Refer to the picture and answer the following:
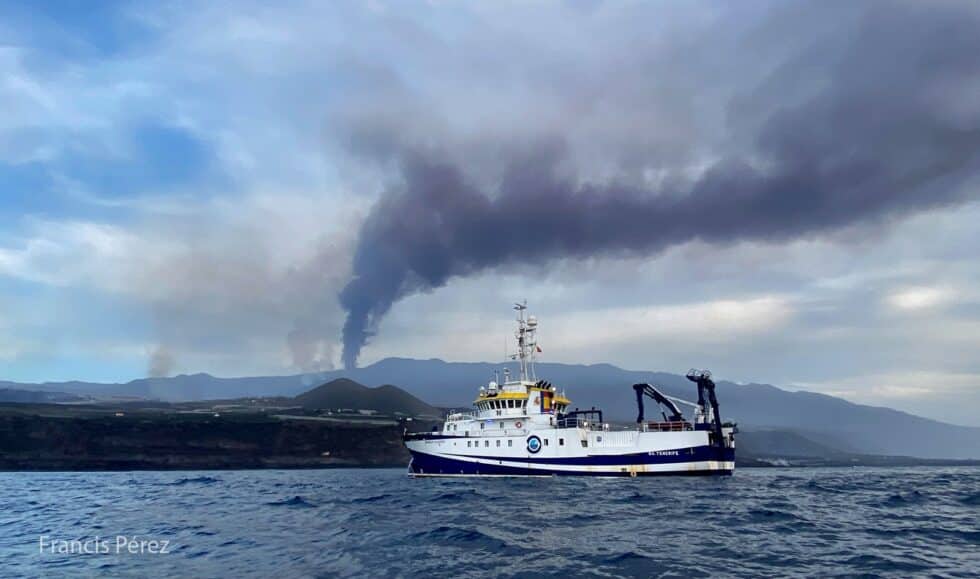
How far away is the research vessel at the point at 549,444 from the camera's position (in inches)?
2235

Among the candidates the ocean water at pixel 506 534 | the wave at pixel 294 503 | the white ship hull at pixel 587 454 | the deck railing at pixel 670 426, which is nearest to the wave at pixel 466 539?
the ocean water at pixel 506 534

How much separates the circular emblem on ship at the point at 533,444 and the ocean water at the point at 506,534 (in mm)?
11930

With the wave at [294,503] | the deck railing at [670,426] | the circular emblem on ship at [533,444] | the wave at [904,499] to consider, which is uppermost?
the deck railing at [670,426]

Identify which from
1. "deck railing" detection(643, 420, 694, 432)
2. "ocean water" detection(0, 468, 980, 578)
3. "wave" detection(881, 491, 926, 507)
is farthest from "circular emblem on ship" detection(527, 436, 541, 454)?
"wave" detection(881, 491, 926, 507)

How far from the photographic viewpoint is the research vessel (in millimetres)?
56781

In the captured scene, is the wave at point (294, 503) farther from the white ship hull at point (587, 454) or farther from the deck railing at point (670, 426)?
the deck railing at point (670, 426)

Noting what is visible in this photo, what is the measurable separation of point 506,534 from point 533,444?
32.1 metres

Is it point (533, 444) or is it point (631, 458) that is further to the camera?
point (533, 444)

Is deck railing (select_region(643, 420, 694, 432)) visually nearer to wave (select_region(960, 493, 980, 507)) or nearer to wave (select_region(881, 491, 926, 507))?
wave (select_region(881, 491, 926, 507))

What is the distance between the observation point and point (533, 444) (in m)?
57.2

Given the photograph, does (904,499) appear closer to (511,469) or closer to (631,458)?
(631,458)

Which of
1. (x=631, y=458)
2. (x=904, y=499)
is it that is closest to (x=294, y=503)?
(x=631, y=458)

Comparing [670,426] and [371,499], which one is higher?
[670,426]

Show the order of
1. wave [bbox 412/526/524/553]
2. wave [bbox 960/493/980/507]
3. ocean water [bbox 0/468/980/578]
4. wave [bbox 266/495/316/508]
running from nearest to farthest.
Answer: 1. ocean water [bbox 0/468/980/578]
2. wave [bbox 412/526/524/553]
3. wave [bbox 266/495/316/508]
4. wave [bbox 960/493/980/507]
